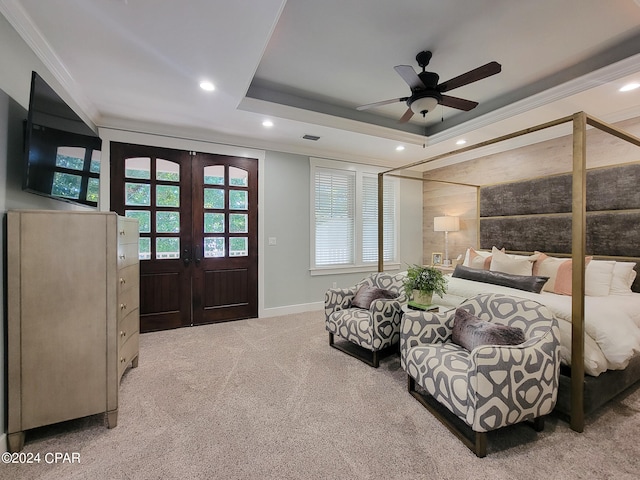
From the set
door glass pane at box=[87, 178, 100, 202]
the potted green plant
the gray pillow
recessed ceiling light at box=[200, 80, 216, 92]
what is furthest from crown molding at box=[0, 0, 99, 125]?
the gray pillow

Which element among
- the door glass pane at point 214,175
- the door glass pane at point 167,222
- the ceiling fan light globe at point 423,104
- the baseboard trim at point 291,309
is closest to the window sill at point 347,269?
the baseboard trim at point 291,309

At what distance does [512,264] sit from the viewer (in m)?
3.27

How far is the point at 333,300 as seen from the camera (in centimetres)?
325

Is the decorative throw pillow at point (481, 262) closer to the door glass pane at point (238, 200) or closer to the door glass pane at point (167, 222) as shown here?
the door glass pane at point (238, 200)

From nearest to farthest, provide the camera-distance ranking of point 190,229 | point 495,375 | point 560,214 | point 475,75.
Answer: point 495,375
point 475,75
point 560,214
point 190,229

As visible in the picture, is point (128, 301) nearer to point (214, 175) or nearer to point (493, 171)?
point (214, 175)

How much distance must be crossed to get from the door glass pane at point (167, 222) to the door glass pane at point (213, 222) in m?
0.35

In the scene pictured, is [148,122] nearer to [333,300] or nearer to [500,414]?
[333,300]

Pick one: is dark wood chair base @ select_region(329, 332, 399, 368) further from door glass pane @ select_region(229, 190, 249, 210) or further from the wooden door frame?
door glass pane @ select_region(229, 190, 249, 210)

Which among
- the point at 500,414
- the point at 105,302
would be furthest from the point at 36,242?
the point at 500,414

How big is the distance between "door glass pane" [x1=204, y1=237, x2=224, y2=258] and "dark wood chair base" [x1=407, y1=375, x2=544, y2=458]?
2.93 m

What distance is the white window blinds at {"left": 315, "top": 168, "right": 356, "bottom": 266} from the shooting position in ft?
15.6

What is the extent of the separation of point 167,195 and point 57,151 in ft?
5.48

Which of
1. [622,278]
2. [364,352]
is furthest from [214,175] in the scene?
[622,278]
